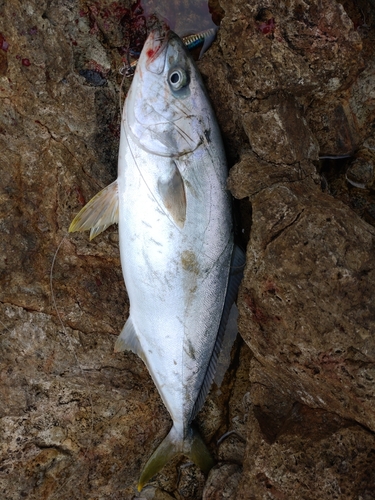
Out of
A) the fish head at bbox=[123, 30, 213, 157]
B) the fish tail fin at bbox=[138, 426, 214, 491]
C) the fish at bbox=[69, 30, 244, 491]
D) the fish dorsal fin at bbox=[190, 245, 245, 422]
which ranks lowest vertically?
the fish tail fin at bbox=[138, 426, 214, 491]

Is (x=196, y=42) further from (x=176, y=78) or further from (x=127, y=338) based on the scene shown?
(x=127, y=338)

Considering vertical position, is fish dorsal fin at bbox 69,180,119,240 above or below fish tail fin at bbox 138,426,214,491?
above

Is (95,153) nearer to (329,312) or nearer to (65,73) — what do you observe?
(65,73)

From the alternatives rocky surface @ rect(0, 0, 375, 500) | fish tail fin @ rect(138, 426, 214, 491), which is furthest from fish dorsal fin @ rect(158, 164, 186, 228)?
fish tail fin @ rect(138, 426, 214, 491)

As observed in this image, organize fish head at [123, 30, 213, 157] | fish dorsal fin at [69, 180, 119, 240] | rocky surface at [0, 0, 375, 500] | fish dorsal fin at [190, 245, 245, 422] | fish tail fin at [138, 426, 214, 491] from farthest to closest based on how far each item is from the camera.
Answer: fish tail fin at [138, 426, 214, 491] < fish dorsal fin at [190, 245, 245, 422] < fish dorsal fin at [69, 180, 119, 240] < fish head at [123, 30, 213, 157] < rocky surface at [0, 0, 375, 500]

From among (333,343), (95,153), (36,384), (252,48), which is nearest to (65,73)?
(95,153)

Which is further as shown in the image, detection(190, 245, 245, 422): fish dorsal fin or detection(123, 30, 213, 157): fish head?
detection(190, 245, 245, 422): fish dorsal fin

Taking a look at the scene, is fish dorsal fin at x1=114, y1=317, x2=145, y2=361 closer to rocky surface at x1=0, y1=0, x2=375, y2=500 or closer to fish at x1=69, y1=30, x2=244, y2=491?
fish at x1=69, y1=30, x2=244, y2=491
